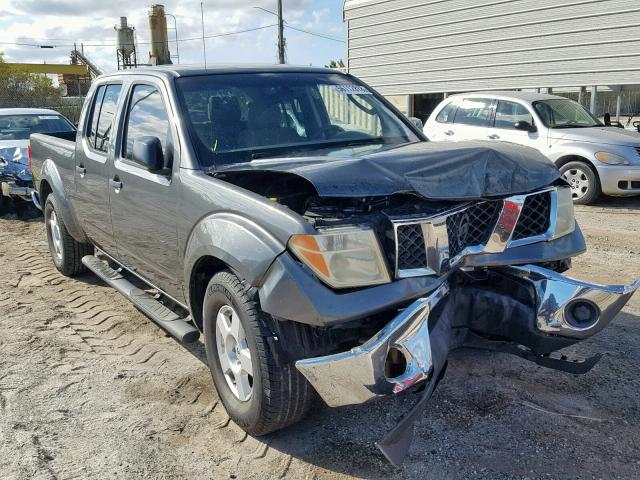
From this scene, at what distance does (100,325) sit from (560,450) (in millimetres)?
3616

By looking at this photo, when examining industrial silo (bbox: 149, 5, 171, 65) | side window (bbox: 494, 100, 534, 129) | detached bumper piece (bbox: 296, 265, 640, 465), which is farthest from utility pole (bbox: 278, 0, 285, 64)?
detached bumper piece (bbox: 296, 265, 640, 465)

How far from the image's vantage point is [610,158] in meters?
9.22

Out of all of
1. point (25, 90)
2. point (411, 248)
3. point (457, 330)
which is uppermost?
point (25, 90)

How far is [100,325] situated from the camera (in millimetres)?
5129

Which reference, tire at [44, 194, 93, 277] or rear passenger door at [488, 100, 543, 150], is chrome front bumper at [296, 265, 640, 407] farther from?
rear passenger door at [488, 100, 543, 150]

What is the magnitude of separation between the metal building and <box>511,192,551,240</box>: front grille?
1004 cm

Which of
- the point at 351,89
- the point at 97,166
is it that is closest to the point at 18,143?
the point at 97,166

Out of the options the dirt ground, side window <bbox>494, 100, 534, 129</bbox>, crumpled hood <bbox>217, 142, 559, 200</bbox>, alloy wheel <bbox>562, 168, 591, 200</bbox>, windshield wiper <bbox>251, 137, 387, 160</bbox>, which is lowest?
the dirt ground

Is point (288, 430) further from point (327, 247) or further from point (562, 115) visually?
point (562, 115)

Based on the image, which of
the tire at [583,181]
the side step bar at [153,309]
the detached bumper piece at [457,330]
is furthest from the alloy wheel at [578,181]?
the side step bar at [153,309]

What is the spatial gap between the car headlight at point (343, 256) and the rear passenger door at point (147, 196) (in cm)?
124

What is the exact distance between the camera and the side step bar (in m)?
3.74

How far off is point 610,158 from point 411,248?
7.44m

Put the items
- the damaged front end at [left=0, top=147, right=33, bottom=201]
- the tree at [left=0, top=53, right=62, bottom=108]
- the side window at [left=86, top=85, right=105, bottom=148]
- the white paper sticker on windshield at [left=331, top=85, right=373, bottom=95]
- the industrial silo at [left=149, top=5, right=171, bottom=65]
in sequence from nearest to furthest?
the white paper sticker on windshield at [left=331, top=85, right=373, bottom=95] < the side window at [left=86, top=85, right=105, bottom=148] < the damaged front end at [left=0, top=147, right=33, bottom=201] < the industrial silo at [left=149, top=5, right=171, bottom=65] < the tree at [left=0, top=53, right=62, bottom=108]
